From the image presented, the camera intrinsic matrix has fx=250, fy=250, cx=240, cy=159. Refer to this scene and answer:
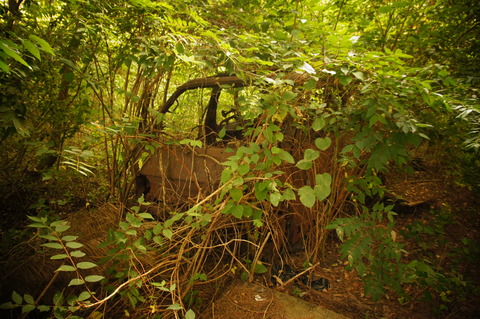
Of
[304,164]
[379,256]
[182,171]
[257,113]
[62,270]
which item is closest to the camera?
[62,270]

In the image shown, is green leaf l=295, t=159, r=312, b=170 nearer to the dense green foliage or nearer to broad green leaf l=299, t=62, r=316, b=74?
the dense green foliage

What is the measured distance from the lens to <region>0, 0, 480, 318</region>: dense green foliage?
1382 millimetres

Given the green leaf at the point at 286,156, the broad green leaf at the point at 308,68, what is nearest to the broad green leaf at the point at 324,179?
the green leaf at the point at 286,156

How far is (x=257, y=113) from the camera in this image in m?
1.59

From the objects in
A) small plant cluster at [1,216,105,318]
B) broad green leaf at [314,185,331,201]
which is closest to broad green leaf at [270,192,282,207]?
broad green leaf at [314,185,331,201]

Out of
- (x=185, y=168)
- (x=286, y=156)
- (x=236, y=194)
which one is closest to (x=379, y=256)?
(x=286, y=156)

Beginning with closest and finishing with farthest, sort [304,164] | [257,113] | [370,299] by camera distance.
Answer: [304,164] < [257,113] < [370,299]

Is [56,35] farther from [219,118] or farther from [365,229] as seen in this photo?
[365,229]

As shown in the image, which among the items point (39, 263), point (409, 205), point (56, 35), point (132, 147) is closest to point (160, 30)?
point (56, 35)

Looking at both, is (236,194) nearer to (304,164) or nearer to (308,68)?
(304,164)

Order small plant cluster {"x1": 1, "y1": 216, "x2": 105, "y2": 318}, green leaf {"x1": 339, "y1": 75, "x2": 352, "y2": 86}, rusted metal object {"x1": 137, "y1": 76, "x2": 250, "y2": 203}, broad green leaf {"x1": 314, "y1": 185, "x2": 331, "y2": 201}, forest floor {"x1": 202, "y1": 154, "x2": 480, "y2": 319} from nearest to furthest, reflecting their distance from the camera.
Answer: small plant cluster {"x1": 1, "y1": 216, "x2": 105, "y2": 318}
broad green leaf {"x1": 314, "y1": 185, "x2": 331, "y2": 201}
green leaf {"x1": 339, "y1": 75, "x2": 352, "y2": 86}
forest floor {"x1": 202, "y1": 154, "x2": 480, "y2": 319}
rusted metal object {"x1": 137, "y1": 76, "x2": 250, "y2": 203}

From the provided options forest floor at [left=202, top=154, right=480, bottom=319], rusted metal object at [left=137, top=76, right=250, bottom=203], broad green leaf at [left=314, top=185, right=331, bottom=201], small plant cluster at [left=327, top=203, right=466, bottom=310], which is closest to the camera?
broad green leaf at [left=314, top=185, right=331, bottom=201]

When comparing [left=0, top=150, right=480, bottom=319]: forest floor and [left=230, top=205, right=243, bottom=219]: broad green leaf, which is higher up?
[left=230, top=205, right=243, bottom=219]: broad green leaf

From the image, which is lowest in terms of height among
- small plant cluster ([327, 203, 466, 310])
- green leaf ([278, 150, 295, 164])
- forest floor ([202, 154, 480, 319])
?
forest floor ([202, 154, 480, 319])
